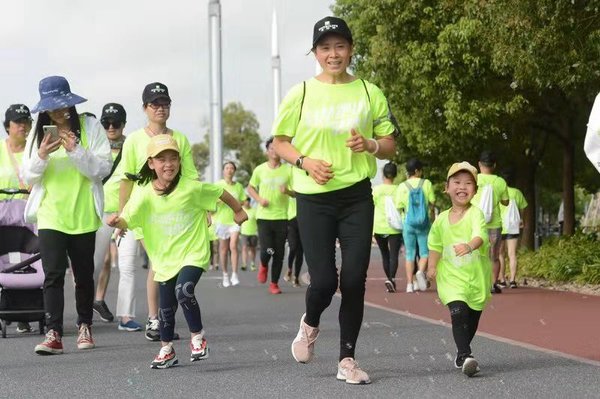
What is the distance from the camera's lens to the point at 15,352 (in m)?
9.41

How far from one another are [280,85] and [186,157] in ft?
129

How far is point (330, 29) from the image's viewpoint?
7242 millimetres

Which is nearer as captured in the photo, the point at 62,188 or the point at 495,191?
the point at 62,188

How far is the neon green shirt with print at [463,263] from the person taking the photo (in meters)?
7.78

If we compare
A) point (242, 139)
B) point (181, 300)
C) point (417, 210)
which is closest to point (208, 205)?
point (181, 300)

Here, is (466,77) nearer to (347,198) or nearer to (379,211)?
(379,211)

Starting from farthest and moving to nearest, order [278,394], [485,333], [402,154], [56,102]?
[402,154], [485,333], [56,102], [278,394]

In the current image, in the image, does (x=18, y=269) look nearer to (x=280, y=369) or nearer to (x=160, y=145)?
(x=160, y=145)

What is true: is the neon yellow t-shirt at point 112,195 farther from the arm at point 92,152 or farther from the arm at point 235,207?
the arm at point 235,207

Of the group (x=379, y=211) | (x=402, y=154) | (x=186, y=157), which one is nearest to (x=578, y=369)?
(x=186, y=157)

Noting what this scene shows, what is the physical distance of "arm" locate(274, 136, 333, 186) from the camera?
23.2 feet

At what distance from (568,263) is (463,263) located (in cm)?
1018

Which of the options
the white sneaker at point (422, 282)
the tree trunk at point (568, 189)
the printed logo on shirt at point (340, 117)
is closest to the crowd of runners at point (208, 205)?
the printed logo on shirt at point (340, 117)

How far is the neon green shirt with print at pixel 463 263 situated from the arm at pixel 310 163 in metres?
1.16
